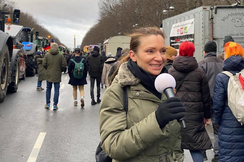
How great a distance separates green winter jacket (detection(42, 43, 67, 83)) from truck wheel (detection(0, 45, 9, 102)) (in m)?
1.37

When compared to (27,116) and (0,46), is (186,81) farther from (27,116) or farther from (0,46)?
(0,46)

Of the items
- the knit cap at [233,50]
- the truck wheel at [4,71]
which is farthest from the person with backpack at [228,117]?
the truck wheel at [4,71]

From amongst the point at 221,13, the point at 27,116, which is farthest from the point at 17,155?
the point at 221,13

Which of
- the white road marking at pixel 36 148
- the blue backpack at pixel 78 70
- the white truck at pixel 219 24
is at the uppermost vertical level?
the white truck at pixel 219 24

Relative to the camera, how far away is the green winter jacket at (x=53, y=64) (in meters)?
10.4

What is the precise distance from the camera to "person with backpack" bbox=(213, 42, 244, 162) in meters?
4.03

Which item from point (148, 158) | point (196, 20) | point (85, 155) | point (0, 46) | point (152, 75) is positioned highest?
point (196, 20)

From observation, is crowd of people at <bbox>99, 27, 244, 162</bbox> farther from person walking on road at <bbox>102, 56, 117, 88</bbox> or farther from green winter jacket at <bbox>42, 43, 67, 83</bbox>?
person walking on road at <bbox>102, 56, 117, 88</bbox>

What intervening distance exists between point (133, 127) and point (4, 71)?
1017 centimetres

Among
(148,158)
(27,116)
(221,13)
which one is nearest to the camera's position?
(148,158)

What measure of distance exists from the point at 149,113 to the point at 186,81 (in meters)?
2.60

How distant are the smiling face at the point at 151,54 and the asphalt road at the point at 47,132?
155 inches

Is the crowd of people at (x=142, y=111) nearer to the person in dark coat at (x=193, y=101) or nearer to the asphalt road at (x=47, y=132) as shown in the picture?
the person in dark coat at (x=193, y=101)

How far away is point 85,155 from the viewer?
20.1 ft
